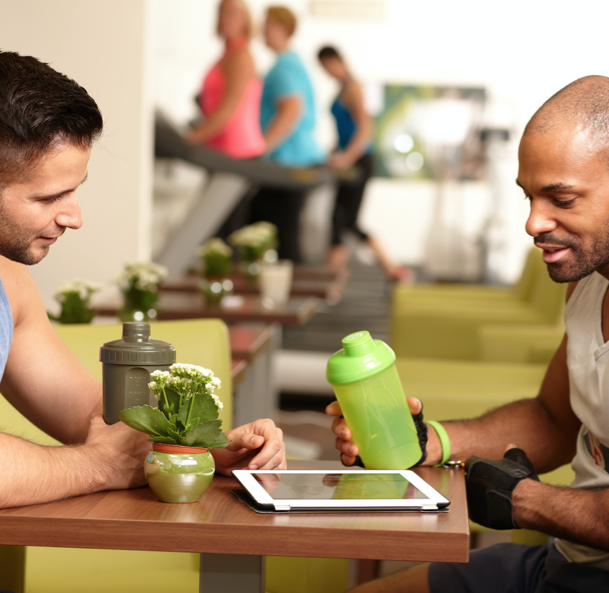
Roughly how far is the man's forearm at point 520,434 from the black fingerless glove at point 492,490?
0.17 m

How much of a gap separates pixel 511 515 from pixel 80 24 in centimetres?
258

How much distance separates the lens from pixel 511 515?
3.60ft

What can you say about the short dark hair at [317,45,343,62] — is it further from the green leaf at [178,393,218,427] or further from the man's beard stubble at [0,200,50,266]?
the green leaf at [178,393,218,427]

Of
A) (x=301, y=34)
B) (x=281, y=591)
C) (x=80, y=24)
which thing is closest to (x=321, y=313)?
(x=301, y=34)

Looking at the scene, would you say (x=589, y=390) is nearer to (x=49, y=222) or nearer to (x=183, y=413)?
(x=183, y=413)

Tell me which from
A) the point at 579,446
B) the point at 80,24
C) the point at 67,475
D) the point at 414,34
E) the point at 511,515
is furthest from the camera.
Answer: the point at 414,34

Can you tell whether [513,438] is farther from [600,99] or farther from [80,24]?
[80,24]

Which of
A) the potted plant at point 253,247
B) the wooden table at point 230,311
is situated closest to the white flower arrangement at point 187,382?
the wooden table at point 230,311

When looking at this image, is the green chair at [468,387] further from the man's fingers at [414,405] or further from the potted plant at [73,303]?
the potted plant at [73,303]

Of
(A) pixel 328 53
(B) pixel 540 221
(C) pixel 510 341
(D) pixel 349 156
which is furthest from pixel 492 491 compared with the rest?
(A) pixel 328 53

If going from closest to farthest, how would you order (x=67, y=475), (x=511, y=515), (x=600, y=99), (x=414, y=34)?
(x=67, y=475) < (x=511, y=515) < (x=600, y=99) < (x=414, y=34)

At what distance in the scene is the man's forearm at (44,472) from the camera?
91cm

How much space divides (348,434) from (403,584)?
1.18 ft

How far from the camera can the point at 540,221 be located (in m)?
1.19
